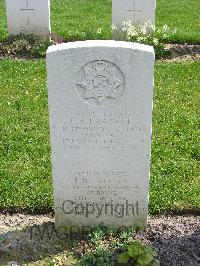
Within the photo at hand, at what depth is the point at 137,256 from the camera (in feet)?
13.7

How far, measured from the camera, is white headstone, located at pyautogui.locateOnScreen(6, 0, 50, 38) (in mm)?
10297

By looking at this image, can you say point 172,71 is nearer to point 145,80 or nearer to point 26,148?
point 26,148

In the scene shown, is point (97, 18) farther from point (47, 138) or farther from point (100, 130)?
point (100, 130)

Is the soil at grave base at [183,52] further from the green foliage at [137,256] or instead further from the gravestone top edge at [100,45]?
the green foliage at [137,256]

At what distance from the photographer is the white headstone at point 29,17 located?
10297mm

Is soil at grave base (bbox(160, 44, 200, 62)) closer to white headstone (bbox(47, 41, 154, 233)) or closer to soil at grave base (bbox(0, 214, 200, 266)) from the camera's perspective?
soil at grave base (bbox(0, 214, 200, 266))

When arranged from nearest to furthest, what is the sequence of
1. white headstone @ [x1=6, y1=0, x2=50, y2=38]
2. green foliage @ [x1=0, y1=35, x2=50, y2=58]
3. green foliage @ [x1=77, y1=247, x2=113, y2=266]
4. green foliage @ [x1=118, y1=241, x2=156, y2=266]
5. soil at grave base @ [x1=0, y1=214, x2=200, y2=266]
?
green foliage @ [x1=118, y1=241, x2=156, y2=266] → green foliage @ [x1=77, y1=247, x2=113, y2=266] → soil at grave base @ [x1=0, y1=214, x2=200, y2=266] → green foliage @ [x1=0, y1=35, x2=50, y2=58] → white headstone @ [x1=6, y1=0, x2=50, y2=38]

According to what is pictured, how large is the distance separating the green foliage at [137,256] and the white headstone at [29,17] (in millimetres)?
6990

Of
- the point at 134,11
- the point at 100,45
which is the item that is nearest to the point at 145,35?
the point at 134,11

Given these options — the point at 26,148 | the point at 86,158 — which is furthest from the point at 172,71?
the point at 86,158

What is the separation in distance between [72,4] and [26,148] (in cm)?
880

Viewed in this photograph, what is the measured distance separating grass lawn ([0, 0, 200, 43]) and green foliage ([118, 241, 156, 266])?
694 centimetres

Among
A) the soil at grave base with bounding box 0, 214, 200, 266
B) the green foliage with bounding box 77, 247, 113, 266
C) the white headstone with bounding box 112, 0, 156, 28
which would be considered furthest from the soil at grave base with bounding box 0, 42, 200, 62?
the green foliage with bounding box 77, 247, 113, 266

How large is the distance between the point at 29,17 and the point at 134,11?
2.06 m
